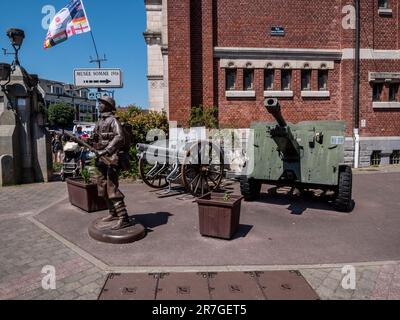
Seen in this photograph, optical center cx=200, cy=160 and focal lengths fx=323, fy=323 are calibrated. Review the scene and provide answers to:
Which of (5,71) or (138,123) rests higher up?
(5,71)

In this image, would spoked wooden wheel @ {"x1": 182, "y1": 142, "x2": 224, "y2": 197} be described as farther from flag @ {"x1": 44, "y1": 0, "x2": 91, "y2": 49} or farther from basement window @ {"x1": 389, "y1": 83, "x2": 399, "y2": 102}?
basement window @ {"x1": 389, "y1": 83, "x2": 399, "y2": 102}

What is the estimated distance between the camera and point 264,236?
5.03 m

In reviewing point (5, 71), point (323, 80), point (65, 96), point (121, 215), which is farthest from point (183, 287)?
point (65, 96)

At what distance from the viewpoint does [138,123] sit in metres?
10.6

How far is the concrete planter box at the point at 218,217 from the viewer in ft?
15.5

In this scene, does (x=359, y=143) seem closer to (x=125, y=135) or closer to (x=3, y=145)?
(x=125, y=135)

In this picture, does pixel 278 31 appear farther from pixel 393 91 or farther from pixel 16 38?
pixel 16 38

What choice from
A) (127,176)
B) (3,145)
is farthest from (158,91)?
(3,145)

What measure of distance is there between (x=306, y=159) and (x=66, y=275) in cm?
479

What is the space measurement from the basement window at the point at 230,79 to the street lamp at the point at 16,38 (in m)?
7.22

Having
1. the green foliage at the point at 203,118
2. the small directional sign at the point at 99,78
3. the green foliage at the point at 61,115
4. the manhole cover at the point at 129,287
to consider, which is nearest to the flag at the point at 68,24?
the small directional sign at the point at 99,78

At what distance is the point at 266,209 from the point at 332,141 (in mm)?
1864

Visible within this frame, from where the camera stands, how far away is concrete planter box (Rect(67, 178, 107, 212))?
6.34 metres

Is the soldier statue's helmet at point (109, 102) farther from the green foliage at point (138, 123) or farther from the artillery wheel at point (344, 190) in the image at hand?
the green foliage at point (138, 123)
